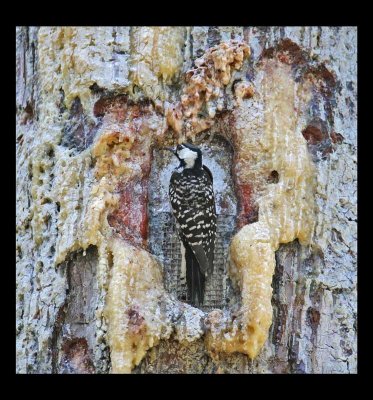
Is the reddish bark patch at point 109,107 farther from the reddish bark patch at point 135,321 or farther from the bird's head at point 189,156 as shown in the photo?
the reddish bark patch at point 135,321

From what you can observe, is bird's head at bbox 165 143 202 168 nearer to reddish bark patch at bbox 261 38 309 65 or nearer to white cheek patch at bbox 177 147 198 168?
white cheek patch at bbox 177 147 198 168

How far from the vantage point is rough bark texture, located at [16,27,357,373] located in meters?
4.69

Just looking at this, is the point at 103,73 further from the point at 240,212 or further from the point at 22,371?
the point at 22,371

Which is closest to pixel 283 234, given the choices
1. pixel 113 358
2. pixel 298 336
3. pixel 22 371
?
pixel 298 336

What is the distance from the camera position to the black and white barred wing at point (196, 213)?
485cm

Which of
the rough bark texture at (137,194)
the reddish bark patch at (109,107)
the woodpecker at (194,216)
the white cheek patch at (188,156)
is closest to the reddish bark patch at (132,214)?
the rough bark texture at (137,194)

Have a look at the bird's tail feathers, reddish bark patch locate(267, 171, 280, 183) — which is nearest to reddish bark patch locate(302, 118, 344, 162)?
reddish bark patch locate(267, 171, 280, 183)

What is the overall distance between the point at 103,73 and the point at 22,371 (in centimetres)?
168

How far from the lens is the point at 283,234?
189 inches

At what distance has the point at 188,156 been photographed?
4895mm

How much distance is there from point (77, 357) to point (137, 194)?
94 centimetres

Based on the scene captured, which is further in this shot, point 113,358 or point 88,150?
point 88,150

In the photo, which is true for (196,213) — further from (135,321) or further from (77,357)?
(77,357)

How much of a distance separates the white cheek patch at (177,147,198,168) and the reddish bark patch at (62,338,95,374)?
1.11 metres
